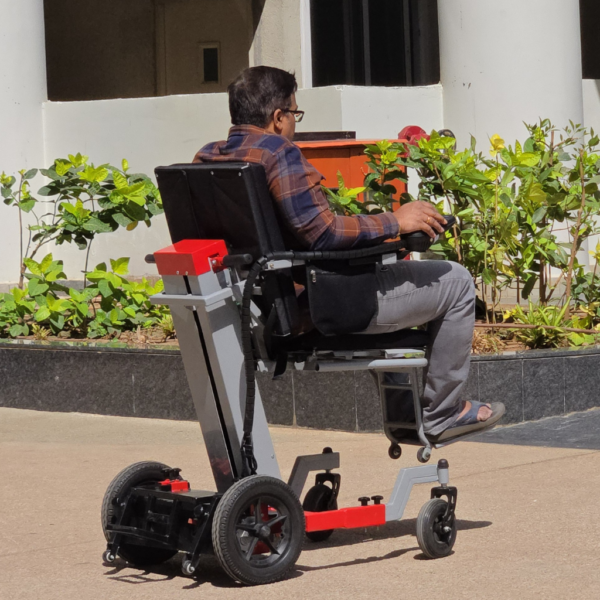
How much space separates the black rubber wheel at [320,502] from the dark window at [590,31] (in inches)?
444

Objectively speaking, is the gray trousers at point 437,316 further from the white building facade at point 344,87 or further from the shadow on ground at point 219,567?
the white building facade at point 344,87

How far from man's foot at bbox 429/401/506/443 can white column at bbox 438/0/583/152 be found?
18.2 ft

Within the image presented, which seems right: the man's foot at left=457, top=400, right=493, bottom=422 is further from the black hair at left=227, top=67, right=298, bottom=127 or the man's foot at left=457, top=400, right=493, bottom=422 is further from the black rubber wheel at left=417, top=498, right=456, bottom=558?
the black hair at left=227, top=67, right=298, bottom=127

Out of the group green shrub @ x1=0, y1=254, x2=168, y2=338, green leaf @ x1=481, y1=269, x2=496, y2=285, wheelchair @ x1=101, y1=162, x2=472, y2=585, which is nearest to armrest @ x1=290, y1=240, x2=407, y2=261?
wheelchair @ x1=101, y1=162, x2=472, y2=585

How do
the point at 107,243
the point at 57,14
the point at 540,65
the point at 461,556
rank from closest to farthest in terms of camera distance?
the point at 461,556 < the point at 540,65 < the point at 107,243 < the point at 57,14

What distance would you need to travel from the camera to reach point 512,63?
9406mm

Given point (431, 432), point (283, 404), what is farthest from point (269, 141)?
point (283, 404)

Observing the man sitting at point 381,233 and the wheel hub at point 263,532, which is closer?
the wheel hub at point 263,532

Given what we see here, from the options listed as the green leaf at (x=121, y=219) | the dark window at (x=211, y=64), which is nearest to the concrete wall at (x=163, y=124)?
the green leaf at (x=121, y=219)

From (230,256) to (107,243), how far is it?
6.64 m

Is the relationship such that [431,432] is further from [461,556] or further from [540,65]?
[540,65]

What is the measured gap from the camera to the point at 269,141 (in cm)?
378

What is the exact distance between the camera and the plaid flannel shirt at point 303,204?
3.71 metres

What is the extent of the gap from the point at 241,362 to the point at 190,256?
0.38 meters
